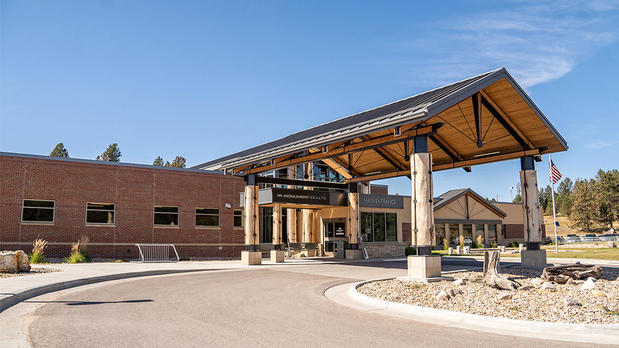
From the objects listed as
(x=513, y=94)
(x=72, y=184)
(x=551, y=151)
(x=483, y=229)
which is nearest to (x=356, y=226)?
(x=551, y=151)

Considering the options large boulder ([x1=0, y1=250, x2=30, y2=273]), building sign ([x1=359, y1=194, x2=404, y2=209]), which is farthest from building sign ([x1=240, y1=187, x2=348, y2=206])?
large boulder ([x1=0, y1=250, x2=30, y2=273])

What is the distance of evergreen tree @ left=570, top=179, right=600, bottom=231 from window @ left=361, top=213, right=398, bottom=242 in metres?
85.5

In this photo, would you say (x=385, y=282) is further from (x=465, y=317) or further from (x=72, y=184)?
(x=72, y=184)

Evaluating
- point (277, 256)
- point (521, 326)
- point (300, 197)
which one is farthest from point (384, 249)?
point (521, 326)

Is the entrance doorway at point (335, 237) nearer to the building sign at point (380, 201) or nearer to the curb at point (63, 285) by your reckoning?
the building sign at point (380, 201)

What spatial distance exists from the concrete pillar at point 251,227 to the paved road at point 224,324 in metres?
10.9

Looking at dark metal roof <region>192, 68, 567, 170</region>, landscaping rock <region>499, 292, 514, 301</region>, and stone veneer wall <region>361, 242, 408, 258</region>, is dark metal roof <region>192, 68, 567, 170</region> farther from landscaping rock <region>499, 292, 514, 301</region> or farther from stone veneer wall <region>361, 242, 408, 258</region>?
stone veneer wall <region>361, 242, 408, 258</region>

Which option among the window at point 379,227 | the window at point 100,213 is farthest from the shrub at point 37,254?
the window at point 379,227

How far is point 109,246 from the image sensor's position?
27016mm

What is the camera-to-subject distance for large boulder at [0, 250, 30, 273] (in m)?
16.1

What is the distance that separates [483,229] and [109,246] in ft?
132

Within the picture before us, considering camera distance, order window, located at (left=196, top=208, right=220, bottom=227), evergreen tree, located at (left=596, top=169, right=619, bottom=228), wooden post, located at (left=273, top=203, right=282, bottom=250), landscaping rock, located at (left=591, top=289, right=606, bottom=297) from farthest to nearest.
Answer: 1. evergreen tree, located at (left=596, top=169, right=619, bottom=228)
2. window, located at (left=196, top=208, right=220, bottom=227)
3. wooden post, located at (left=273, top=203, right=282, bottom=250)
4. landscaping rock, located at (left=591, top=289, right=606, bottom=297)

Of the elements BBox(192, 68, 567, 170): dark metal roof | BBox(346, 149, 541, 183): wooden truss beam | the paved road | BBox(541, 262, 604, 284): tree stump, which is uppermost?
BBox(192, 68, 567, 170): dark metal roof

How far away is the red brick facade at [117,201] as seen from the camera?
24953 millimetres
